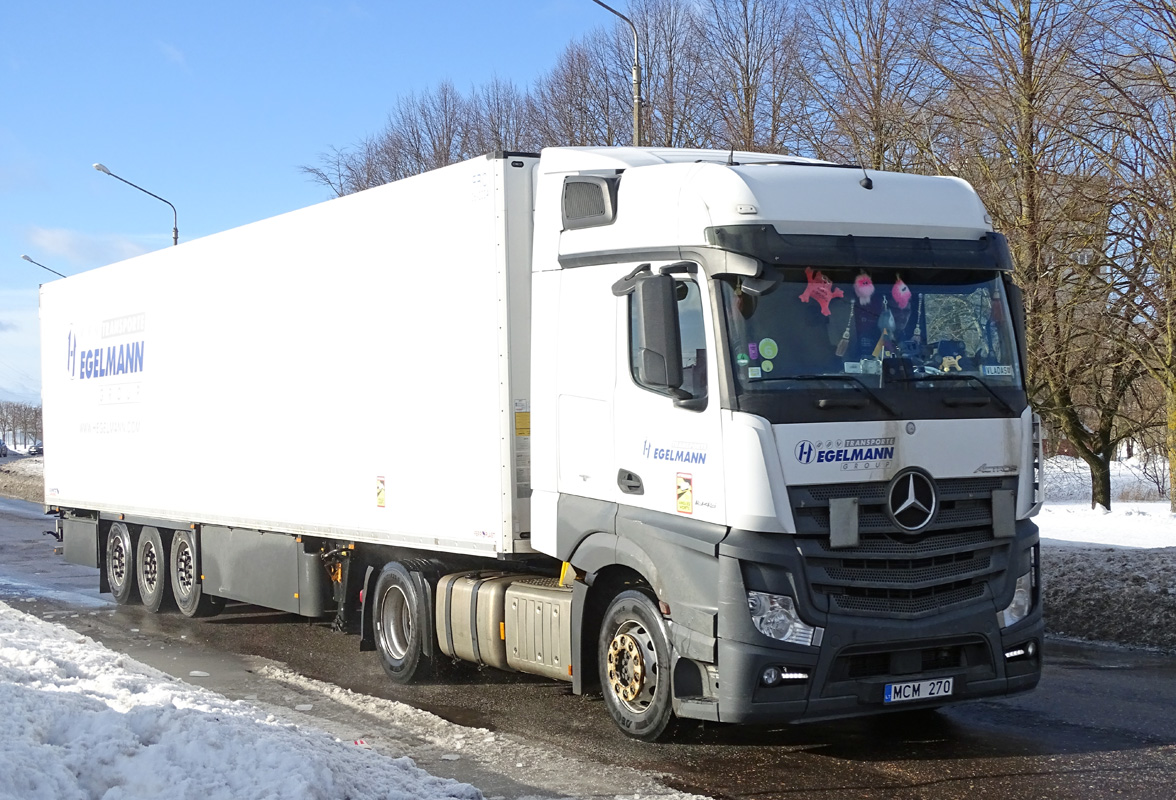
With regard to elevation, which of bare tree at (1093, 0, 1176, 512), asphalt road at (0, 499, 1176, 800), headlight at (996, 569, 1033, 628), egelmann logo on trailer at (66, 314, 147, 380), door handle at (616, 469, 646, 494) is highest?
bare tree at (1093, 0, 1176, 512)

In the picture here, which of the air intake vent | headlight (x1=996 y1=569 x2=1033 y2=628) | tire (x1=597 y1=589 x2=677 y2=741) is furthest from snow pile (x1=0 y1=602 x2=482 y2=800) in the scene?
the air intake vent

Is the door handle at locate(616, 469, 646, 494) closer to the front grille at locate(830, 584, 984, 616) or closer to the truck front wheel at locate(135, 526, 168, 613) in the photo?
the front grille at locate(830, 584, 984, 616)

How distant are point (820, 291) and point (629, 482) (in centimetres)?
155

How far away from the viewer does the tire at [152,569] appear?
1392 centimetres

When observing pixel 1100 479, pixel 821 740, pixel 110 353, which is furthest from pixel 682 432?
pixel 1100 479

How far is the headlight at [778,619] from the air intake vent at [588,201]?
248 cm

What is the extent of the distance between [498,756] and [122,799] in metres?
2.43

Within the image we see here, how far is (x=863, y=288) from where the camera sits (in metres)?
6.92

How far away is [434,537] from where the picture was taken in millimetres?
9180

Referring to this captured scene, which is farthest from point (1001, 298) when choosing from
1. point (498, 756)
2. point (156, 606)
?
point (156, 606)

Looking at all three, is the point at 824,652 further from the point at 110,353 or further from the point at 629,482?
the point at 110,353

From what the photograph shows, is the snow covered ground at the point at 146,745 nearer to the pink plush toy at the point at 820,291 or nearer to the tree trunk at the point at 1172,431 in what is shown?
the pink plush toy at the point at 820,291

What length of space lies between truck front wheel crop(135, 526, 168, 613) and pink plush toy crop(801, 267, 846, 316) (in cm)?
942

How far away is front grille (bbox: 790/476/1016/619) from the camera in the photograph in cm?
656
